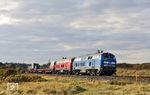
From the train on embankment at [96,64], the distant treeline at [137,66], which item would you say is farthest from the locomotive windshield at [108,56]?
the distant treeline at [137,66]

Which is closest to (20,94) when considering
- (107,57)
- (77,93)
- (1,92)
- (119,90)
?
(1,92)

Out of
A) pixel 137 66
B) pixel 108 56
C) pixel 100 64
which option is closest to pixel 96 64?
pixel 100 64

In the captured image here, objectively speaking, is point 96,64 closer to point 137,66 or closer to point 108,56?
point 108,56

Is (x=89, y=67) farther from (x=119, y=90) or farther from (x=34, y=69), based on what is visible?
(x=34, y=69)

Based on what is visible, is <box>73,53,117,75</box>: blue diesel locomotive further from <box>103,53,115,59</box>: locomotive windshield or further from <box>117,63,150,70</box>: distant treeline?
<box>117,63,150,70</box>: distant treeline

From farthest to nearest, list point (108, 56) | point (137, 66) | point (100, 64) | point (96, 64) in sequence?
1. point (137, 66)
2. point (96, 64)
3. point (108, 56)
4. point (100, 64)

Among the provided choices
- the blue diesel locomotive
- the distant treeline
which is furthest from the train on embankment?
the distant treeline

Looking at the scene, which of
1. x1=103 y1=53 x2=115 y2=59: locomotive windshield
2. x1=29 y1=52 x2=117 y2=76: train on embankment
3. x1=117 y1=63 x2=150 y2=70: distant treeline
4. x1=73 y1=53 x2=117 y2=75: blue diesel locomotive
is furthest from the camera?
x1=117 y1=63 x2=150 y2=70: distant treeline

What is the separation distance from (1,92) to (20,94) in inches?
87.6

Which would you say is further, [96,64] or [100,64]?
[96,64]

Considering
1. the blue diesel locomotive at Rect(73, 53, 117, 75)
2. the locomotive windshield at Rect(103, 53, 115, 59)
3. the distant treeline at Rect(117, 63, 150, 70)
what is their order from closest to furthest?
the blue diesel locomotive at Rect(73, 53, 117, 75)
the locomotive windshield at Rect(103, 53, 115, 59)
the distant treeline at Rect(117, 63, 150, 70)

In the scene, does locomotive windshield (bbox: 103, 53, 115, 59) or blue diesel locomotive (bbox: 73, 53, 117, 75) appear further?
locomotive windshield (bbox: 103, 53, 115, 59)

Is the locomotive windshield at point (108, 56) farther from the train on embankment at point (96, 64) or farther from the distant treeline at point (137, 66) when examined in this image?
the distant treeline at point (137, 66)

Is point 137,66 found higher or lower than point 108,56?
higher
